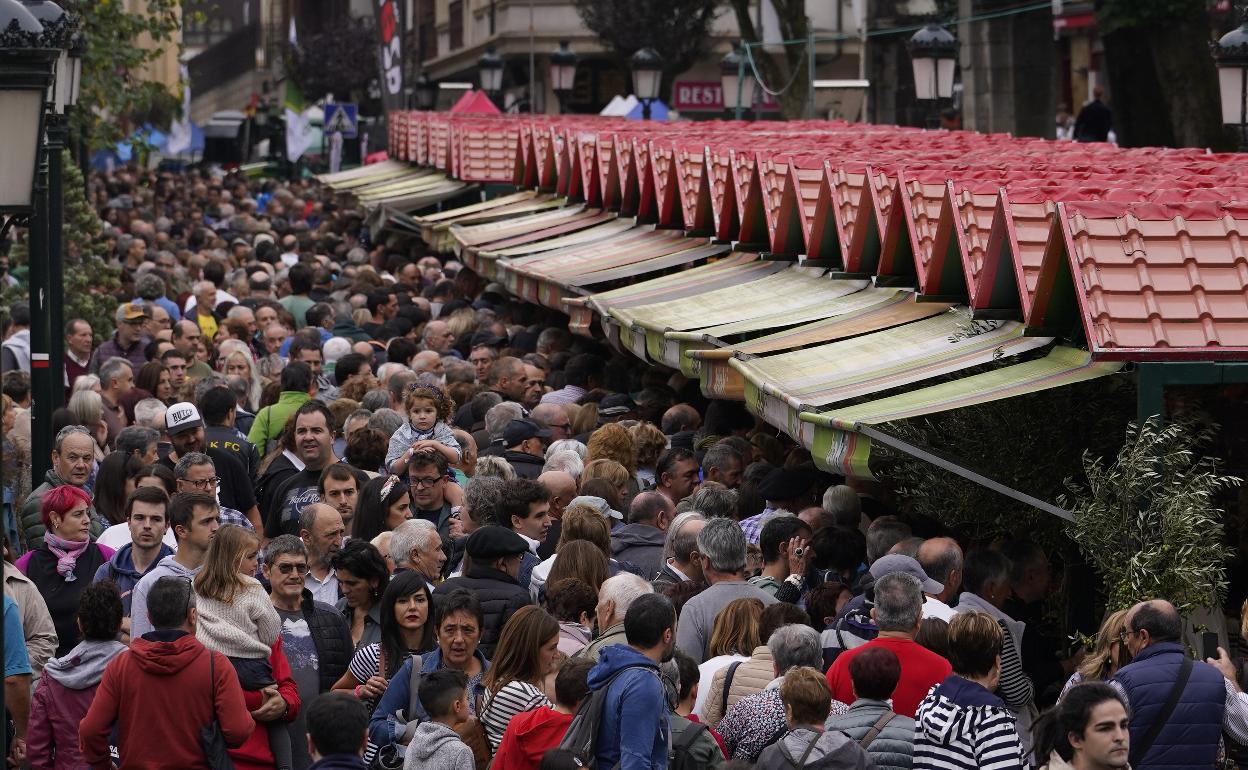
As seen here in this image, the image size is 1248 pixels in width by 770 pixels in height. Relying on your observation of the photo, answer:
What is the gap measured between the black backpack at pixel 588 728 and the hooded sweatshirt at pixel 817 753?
48 centimetres

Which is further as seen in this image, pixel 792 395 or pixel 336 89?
pixel 336 89

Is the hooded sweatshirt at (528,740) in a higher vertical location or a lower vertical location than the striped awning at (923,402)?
lower

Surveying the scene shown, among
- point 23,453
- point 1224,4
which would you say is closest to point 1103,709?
point 23,453

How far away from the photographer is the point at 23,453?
39.0 ft

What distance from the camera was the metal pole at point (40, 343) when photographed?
12531 millimetres

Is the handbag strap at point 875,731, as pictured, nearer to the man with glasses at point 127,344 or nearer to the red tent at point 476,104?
the man with glasses at point 127,344

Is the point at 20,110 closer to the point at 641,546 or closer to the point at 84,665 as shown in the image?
the point at 84,665

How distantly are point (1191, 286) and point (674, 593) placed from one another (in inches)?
89.1

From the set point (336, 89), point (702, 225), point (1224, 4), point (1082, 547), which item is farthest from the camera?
point (336, 89)

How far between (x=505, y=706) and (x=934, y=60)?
1580cm

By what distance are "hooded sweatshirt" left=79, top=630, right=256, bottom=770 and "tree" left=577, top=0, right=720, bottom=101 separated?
4376 centimetres

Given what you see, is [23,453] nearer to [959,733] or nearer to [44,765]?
[44,765]

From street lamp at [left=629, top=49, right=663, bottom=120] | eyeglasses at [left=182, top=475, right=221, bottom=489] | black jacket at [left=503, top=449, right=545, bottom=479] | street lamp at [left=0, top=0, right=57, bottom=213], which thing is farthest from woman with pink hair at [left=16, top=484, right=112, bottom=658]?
street lamp at [left=629, top=49, right=663, bottom=120]

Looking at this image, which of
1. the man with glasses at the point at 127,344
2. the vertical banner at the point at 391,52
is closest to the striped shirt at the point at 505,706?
the man with glasses at the point at 127,344
